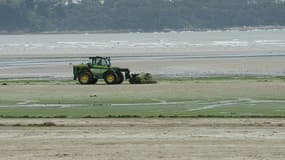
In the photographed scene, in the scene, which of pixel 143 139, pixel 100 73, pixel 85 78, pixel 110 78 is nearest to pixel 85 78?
pixel 85 78

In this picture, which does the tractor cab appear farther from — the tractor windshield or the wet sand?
the wet sand

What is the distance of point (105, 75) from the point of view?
3947 centimetres

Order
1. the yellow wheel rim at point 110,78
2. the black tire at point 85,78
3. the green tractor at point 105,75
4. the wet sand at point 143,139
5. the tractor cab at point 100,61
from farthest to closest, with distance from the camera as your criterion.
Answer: the tractor cab at point 100,61, the black tire at point 85,78, the yellow wheel rim at point 110,78, the green tractor at point 105,75, the wet sand at point 143,139

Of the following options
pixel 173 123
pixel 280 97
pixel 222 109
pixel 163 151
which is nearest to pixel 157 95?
pixel 280 97

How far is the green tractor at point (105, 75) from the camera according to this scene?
1537 inches

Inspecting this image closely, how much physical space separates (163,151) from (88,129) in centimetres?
422

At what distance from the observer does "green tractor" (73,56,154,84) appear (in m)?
39.0

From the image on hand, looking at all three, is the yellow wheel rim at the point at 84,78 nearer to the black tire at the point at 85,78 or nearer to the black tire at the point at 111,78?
the black tire at the point at 85,78

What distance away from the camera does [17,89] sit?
36531 millimetres

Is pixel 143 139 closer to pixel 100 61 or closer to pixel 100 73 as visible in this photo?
pixel 100 73

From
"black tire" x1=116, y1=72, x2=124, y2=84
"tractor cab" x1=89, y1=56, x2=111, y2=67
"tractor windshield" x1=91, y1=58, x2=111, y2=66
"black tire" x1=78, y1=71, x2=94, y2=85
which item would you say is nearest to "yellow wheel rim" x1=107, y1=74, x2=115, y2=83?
"black tire" x1=116, y1=72, x2=124, y2=84

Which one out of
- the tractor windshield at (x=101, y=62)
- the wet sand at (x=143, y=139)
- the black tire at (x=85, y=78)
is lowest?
the wet sand at (x=143, y=139)

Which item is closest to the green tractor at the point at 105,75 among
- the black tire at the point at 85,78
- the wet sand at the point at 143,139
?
the black tire at the point at 85,78

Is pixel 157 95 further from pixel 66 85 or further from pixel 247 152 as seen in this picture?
pixel 247 152
